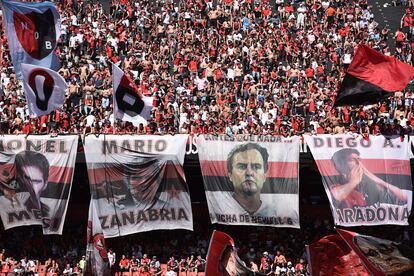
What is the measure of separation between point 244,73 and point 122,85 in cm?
843

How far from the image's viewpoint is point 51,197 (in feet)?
109

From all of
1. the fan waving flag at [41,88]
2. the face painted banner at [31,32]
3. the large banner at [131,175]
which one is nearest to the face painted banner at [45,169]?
the large banner at [131,175]

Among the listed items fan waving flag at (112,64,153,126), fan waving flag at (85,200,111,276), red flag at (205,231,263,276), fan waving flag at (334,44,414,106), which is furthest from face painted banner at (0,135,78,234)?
red flag at (205,231,263,276)

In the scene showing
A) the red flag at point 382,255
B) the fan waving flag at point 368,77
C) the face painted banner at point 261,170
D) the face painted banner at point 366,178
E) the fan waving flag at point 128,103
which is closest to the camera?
the red flag at point 382,255

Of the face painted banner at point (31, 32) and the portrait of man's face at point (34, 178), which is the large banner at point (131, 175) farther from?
the face painted banner at point (31, 32)

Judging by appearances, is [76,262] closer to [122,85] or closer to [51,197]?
[51,197]

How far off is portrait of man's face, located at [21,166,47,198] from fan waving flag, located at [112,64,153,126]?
3.67 m

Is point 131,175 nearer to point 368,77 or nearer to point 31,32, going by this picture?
point 31,32

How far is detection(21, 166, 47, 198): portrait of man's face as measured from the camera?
3328 cm

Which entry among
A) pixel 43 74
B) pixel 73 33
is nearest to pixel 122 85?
pixel 43 74

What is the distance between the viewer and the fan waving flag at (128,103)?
3173 centimetres

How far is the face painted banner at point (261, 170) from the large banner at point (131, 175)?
117 cm

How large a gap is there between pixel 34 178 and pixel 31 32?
16.7 ft

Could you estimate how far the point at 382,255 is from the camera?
749 inches
